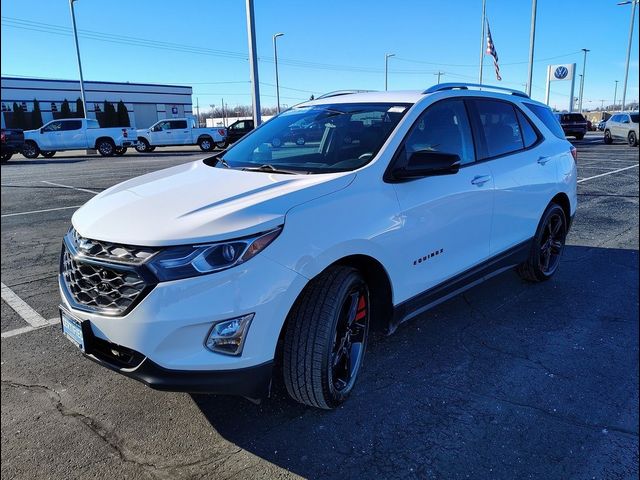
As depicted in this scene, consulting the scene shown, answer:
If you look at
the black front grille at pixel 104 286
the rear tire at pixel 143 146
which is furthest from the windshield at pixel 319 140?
the rear tire at pixel 143 146

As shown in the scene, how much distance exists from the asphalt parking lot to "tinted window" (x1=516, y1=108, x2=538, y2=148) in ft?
4.87

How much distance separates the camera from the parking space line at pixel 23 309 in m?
4.07

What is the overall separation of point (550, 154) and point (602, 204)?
5.62 metres

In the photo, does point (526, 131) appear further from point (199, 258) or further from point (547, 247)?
point (199, 258)

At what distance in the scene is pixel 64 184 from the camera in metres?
12.7

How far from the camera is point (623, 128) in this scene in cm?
2673

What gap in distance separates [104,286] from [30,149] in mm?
26202

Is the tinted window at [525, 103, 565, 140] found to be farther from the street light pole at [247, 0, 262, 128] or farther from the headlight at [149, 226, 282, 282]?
the street light pole at [247, 0, 262, 128]

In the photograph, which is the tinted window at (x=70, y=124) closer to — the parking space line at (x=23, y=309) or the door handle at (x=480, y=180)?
the parking space line at (x=23, y=309)

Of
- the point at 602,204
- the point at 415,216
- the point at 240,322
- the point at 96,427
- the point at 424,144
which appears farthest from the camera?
the point at 602,204

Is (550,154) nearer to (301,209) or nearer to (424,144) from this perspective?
(424,144)

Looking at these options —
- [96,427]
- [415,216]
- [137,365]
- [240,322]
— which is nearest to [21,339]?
[96,427]

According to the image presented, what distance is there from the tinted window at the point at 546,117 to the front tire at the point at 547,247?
2.71ft

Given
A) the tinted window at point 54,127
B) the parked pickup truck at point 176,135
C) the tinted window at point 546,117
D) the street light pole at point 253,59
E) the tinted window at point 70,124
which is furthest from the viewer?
the parked pickup truck at point 176,135
